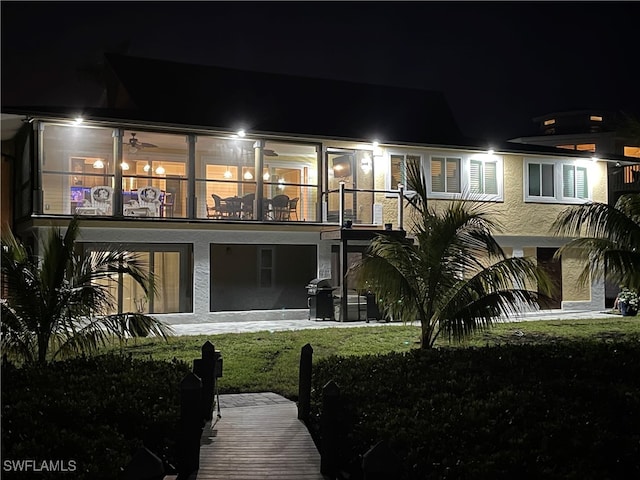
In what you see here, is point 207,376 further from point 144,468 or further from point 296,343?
point 296,343

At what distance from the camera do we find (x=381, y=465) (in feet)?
13.1

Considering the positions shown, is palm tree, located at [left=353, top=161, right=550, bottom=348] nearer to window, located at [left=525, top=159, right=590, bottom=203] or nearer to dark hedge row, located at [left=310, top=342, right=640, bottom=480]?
dark hedge row, located at [left=310, top=342, right=640, bottom=480]

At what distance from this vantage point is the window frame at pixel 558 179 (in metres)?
21.4

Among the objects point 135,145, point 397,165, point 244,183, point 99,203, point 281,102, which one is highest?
point 281,102

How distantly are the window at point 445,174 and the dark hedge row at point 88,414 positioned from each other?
1445 cm

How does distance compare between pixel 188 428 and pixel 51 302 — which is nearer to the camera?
pixel 188 428

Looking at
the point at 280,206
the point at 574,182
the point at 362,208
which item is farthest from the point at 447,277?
the point at 574,182

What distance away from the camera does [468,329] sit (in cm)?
870

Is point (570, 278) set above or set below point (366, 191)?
below

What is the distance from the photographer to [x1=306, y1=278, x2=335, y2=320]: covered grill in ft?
59.8

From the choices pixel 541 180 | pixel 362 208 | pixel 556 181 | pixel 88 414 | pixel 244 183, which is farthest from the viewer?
pixel 556 181

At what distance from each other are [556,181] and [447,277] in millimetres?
14465

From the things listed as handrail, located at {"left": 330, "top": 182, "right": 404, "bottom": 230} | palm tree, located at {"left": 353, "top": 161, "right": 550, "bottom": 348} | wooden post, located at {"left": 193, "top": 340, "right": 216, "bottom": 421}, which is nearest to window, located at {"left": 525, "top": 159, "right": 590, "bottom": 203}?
handrail, located at {"left": 330, "top": 182, "right": 404, "bottom": 230}

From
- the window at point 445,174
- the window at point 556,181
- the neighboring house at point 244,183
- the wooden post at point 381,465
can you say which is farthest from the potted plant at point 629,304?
the wooden post at point 381,465
